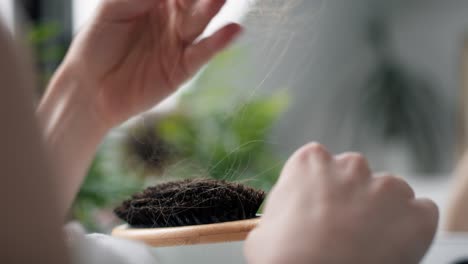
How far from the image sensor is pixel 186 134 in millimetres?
389

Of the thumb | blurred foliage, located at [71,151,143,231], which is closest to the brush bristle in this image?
the thumb

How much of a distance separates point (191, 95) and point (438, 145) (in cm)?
267

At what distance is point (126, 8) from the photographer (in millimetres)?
424

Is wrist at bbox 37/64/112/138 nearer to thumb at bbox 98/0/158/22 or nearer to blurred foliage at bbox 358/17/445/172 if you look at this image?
thumb at bbox 98/0/158/22

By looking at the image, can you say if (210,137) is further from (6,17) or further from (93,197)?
(93,197)

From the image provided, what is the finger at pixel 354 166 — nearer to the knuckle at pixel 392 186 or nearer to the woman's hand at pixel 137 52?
the knuckle at pixel 392 186

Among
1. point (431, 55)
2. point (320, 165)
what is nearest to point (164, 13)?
point (320, 165)

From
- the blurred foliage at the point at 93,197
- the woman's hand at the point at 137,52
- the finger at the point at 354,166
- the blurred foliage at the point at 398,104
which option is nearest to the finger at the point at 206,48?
the woman's hand at the point at 137,52

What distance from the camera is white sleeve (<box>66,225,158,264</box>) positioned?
14.0 inches

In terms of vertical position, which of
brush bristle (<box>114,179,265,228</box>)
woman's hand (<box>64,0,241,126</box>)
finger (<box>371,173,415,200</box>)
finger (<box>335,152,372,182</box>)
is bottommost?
brush bristle (<box>114,179,265,228</box>)

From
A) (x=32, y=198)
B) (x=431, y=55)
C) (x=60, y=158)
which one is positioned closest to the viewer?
(x=32, y=198)

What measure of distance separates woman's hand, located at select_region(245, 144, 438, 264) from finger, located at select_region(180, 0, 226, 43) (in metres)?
0.11

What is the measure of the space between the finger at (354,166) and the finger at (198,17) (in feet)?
0.39

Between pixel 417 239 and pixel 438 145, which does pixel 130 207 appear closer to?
pixel 417 239
